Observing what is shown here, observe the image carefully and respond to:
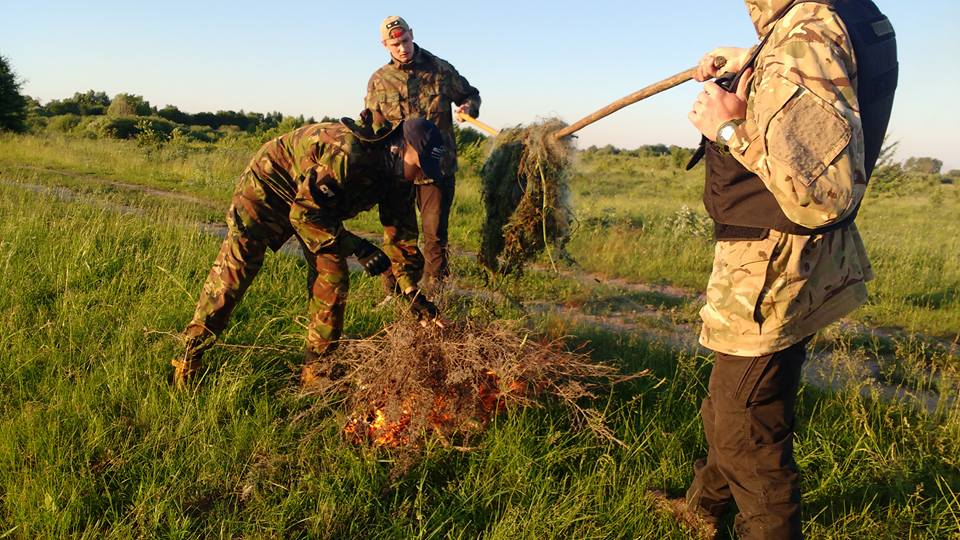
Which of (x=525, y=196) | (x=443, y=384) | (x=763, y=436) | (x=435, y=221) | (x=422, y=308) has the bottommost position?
(x=443, y=384)

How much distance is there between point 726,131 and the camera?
200 centimetres

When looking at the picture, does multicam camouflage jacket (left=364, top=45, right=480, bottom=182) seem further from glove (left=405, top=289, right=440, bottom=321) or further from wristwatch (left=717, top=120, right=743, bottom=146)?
wristwatch (left=717, top=120, right=743, bottom=146)

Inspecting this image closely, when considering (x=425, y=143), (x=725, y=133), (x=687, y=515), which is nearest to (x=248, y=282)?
(x=425, y=143)

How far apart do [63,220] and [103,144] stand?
16.6 meters

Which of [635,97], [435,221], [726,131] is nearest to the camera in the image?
[726,131]

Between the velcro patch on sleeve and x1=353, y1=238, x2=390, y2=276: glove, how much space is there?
211 cm

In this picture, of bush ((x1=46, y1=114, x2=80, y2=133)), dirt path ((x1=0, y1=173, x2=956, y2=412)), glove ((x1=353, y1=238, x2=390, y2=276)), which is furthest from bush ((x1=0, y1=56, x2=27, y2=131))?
glove ((x1=353, y1=238, x2=390, y2=276))

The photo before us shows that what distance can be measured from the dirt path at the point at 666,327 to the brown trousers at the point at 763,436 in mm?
1662

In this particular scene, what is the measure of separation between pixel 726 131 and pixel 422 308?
179 centimetres

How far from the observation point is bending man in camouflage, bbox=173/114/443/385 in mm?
3424

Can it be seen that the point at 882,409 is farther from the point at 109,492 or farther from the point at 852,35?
the point at 109,492

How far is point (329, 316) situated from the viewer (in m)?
3.63

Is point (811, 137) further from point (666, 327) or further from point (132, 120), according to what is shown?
point (132, 120)

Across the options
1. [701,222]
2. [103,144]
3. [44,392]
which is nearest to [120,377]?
[44,392]
